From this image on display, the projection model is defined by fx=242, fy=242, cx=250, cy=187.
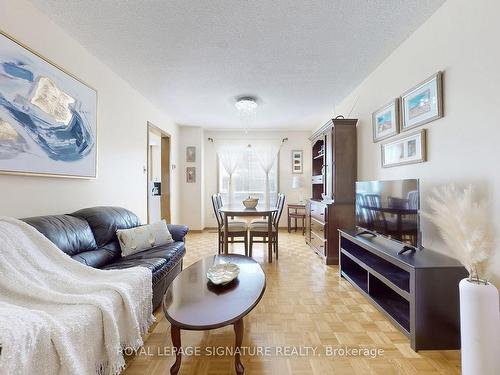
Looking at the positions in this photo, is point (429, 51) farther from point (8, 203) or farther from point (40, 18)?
point (8, 203)

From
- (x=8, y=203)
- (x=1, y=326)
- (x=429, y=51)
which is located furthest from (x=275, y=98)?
(x=1, y=326)

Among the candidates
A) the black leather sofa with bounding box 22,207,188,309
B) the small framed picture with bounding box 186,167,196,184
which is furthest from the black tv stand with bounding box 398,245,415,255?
the small framed picture with bounding box 186,167,196,184

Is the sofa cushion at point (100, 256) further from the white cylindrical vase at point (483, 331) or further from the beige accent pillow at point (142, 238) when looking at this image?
the white cylindrical vase at point (483, 331)

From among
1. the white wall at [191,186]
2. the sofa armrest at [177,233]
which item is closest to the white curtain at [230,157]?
the white wall at [191,186]

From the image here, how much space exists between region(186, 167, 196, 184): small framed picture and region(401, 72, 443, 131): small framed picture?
4.52m

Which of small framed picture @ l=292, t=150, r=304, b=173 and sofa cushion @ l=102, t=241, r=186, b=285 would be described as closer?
sofa cushion @ l=102, t=241, r=186, b=285

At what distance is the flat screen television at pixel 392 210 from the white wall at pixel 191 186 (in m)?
3.96

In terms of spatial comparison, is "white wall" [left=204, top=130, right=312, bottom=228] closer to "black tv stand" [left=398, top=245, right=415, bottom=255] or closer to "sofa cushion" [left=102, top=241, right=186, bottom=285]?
"sofa cushion" [left=102, top=241, right=186, bottom=285]

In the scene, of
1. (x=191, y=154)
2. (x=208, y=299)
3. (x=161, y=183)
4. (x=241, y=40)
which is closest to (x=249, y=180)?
(x=191, y=154)

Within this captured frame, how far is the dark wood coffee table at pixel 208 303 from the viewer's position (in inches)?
50.4

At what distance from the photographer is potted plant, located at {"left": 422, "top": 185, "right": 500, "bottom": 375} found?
1263 millimetres

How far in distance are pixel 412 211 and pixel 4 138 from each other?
10.2 ft

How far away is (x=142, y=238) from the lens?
8.44 feet

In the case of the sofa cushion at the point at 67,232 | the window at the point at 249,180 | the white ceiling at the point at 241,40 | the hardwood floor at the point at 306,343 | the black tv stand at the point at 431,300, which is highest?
the white ceiling at the point at 241,40
